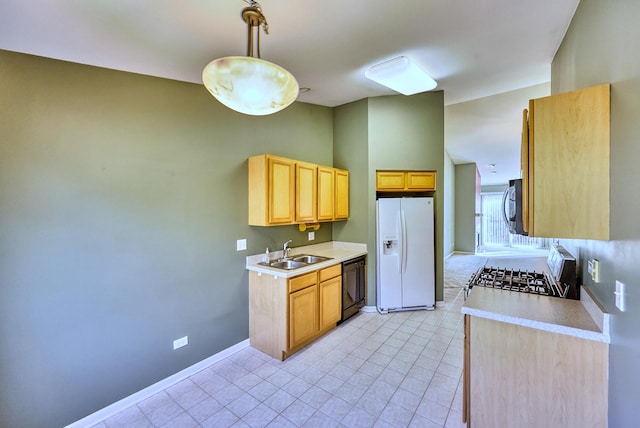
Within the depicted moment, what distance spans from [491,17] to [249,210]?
110 inches

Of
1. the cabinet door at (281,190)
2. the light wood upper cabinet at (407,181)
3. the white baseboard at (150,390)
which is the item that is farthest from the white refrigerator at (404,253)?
the white baseboard at (150,390)

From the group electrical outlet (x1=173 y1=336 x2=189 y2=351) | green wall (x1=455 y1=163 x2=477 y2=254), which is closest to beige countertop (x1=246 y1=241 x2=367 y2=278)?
electrical outlet (x1=173 y1=336 x2=189 y2=351)

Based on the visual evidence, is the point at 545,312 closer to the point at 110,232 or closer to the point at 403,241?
the point at 403,241

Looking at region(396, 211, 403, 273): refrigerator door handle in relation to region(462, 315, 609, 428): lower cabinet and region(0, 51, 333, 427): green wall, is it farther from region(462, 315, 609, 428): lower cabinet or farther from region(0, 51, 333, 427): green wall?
region(0, 51, 333, 427): green wall

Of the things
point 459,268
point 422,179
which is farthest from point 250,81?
point 459,268

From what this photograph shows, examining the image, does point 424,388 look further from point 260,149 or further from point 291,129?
point 291,129

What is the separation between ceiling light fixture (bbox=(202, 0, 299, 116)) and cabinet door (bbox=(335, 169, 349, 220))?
2.32 m

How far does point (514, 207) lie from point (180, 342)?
310 centimetres

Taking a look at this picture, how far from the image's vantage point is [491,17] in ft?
6.66

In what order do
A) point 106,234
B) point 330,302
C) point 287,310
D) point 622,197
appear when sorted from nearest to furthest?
point 622,197
point 106,234
point 287,310
point 330,302

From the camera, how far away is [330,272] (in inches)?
127

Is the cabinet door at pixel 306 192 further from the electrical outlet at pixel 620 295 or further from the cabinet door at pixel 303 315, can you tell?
the electrical outlet at pixel 620 295

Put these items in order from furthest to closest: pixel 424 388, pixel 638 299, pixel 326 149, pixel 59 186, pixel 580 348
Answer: pixel 326 149, pixel 424 388, pixel 59 186, pixel 580 348, pixel 638 299

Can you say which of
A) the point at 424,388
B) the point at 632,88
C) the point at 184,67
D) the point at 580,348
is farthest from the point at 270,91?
the point at 424,388
